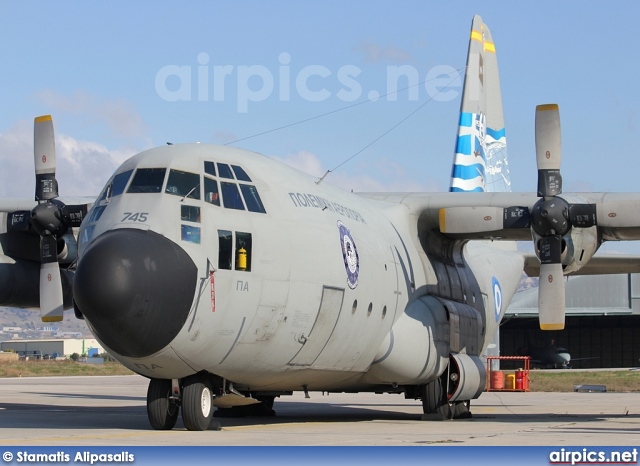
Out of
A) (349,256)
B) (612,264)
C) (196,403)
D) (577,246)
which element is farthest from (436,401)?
(196,403)

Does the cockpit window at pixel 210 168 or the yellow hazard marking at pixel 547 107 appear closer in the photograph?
the cockpit window at pixel 210 168

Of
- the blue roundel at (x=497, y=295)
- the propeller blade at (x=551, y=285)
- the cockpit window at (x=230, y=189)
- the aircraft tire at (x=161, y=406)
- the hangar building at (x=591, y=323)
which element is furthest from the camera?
the hangar building at (x=591, y=323)

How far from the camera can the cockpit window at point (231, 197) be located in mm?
12703

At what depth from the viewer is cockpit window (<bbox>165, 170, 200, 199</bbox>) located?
40.6ft

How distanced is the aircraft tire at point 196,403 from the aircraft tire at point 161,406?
32cm

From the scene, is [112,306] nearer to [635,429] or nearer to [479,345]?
[635,429]

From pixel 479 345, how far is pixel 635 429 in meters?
5.75

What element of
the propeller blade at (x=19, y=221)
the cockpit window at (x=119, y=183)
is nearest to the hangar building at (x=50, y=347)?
the propeller blade at (x=19, y=221)

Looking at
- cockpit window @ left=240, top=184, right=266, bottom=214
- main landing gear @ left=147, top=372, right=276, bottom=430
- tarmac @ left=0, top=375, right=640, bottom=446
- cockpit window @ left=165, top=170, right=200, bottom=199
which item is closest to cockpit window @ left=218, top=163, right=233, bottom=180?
cockpit window @ left=240, top=184, right=266, bottom=214

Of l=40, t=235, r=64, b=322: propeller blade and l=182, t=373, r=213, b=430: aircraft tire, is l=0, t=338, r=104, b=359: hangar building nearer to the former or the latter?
l=40, t=235, r=64, b=322: propeller blade

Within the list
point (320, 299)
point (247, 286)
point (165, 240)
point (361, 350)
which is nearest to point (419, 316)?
point (361, 350)

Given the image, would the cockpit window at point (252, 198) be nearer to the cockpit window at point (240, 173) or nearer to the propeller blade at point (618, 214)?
the cockpit window at point (240, 173)

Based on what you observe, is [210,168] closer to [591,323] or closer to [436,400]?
[436,400]

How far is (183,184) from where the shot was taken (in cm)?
1249
